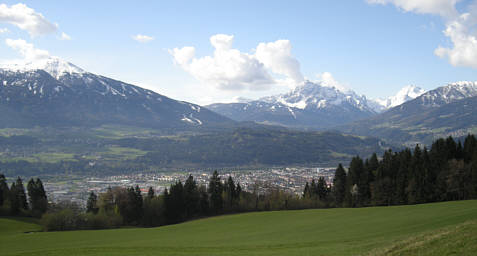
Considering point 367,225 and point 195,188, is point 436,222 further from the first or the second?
point 195,188

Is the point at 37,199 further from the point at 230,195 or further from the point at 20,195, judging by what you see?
the point at 230,195

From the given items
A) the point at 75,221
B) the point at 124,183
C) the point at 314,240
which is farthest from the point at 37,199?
the point at 124,183

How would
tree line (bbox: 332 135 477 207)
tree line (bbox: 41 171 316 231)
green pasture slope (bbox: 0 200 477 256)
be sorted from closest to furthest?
green pasture slope (bbox: 0 200 477 256), tree line (bbox: 332 135 477 207), tree line (bbox: 41 171 316 231)

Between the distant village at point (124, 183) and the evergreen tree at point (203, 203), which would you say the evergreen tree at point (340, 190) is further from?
the distant village at point (124, 183)

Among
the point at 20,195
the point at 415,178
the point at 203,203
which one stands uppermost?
the point at 415,178

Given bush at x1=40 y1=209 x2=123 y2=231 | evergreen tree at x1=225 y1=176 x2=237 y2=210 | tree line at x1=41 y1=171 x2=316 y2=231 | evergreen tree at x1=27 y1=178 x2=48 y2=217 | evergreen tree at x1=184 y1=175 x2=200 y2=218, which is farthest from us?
evergreen tree at x1=225 y1=176 x2=237 y2=210

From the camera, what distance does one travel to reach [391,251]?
1952 cm

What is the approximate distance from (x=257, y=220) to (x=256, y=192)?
29105 millimetres

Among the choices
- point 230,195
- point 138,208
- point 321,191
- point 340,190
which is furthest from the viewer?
point 321,191

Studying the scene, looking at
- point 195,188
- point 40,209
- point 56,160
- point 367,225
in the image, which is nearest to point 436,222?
point 367,225

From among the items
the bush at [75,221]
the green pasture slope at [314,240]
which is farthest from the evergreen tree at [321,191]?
the bush at [75,221]

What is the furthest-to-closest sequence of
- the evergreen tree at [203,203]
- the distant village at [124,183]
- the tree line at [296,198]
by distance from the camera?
the distant village at [124,183] → the evergreen tree at [203,203] → the tree line at [296,198]

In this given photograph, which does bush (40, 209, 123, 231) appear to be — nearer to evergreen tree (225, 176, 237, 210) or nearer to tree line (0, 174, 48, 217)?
tree line (0, 174, 48, 217)

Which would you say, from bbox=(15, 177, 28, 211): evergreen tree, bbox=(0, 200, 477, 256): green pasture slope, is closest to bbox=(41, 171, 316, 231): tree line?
bbox=(15, 177, 28, 211): evergreen tree
